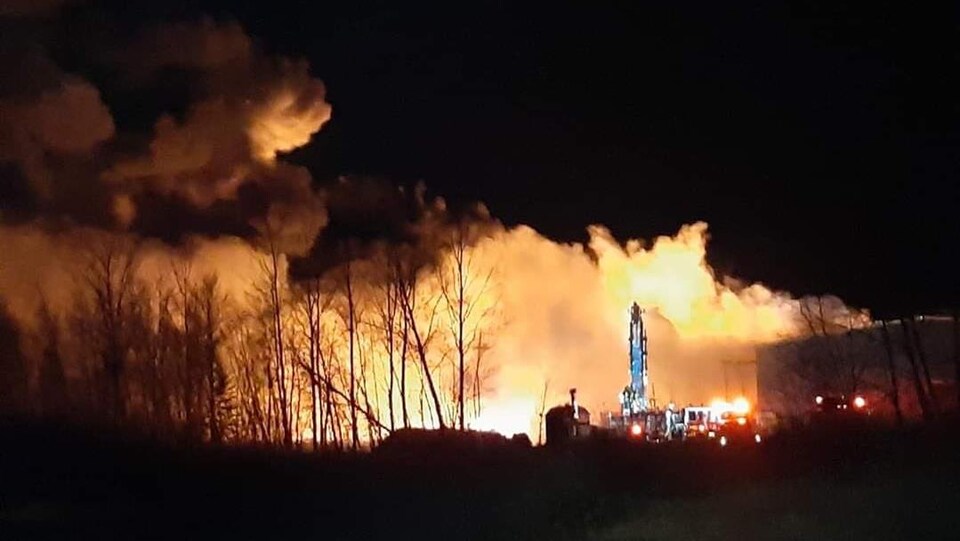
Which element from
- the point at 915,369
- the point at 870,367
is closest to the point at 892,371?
the point at 915,369

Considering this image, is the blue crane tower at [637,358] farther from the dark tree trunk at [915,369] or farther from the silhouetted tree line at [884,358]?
the dark tree trunk at [915,369]

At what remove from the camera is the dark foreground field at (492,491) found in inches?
695

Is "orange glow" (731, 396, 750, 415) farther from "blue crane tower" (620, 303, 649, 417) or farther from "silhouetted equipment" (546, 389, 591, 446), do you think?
"silhouetted equipment" (546, 389, 591, 446)

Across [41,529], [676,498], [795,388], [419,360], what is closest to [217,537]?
[41,529]

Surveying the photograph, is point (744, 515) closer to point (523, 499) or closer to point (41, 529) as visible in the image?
point (523, 499)

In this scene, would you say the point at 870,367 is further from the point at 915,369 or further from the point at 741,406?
the point at 915,369

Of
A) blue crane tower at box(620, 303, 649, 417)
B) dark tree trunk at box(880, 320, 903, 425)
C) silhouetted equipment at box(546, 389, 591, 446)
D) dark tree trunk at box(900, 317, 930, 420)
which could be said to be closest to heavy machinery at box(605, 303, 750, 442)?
blue crane tower at box(620, 303, 649, 417)

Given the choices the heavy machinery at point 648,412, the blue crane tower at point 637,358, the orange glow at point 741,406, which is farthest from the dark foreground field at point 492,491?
the blue crane tower at point 637,358

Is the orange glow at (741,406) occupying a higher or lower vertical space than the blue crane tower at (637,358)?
lower

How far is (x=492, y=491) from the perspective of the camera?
21.4 metres

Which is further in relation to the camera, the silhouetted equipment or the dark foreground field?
the silhouetted equipment

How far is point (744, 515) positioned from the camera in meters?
17.8

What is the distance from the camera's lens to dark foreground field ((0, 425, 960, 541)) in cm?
1764

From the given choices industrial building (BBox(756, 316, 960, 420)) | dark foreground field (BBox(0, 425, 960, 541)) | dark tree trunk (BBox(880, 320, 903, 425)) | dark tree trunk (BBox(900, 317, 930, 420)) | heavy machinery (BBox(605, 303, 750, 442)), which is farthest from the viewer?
heavy machinery (BBox(605, 303, 750, 442))
